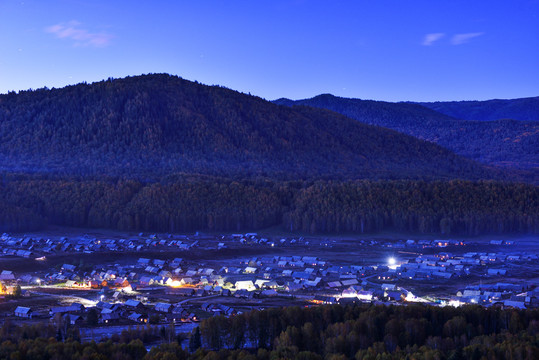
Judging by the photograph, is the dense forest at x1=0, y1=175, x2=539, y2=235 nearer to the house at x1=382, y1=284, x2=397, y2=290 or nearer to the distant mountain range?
the distant mountain range

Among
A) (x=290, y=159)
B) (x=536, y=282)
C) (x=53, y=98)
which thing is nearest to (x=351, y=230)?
(x=536, y=282)

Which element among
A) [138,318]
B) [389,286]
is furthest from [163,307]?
[389,286]

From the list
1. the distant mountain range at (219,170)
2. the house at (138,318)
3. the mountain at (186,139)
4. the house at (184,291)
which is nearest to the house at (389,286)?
the house at (184,291)

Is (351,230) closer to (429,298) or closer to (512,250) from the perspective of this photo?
(512,250)

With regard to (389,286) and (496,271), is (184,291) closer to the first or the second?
(389,286)

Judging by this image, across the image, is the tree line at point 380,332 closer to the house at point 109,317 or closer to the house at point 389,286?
the house at point 109,317

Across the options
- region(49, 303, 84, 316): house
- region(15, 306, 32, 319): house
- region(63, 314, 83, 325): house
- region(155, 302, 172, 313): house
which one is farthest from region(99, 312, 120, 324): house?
region(15, 306, 32, 319): house

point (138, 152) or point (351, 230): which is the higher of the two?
point (138, 152)
